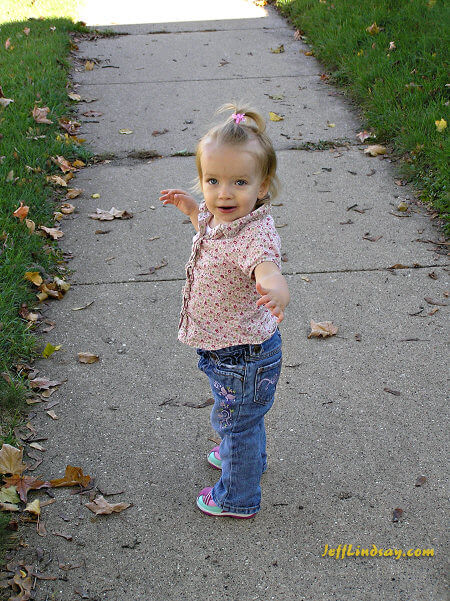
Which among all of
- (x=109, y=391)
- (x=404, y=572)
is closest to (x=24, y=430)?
(x=109, y=391)

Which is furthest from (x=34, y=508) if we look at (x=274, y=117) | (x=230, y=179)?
(x=274, y=117)

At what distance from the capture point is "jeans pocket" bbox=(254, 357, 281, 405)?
227cm

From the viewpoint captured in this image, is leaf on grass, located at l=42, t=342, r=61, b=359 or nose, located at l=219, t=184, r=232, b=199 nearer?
nose, located at l=219, t=184, r=232, b=199

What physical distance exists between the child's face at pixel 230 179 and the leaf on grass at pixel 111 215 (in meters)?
2.59

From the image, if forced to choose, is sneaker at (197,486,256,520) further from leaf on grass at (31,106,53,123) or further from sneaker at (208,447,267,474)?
leaf on grass at (31,106,53,123)

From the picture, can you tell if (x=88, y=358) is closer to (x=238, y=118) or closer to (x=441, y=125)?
(x=238, y=118)

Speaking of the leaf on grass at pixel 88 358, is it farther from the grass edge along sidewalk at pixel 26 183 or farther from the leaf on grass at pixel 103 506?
the leaf on grass at pixel 103 506

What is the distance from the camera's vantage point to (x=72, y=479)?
2645 millimetres

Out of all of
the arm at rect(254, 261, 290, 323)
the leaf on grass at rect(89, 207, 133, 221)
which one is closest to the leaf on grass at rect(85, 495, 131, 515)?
the arm at rect(254, 261, 290, 323)

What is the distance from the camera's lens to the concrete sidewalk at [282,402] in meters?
2.30

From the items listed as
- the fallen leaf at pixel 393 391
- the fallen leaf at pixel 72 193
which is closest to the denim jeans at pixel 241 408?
the fallen leaf at pixel 393 391

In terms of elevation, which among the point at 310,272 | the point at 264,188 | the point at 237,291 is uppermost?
the point at 264,188

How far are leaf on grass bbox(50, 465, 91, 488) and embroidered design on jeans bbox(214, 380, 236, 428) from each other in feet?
2.16

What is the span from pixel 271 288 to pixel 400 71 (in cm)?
478
